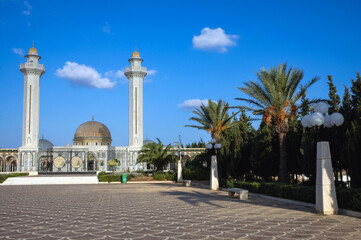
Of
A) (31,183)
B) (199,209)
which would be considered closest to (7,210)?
(199,209)

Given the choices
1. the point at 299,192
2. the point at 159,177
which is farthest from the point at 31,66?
the point at 299,192

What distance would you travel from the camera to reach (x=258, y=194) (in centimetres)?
1570

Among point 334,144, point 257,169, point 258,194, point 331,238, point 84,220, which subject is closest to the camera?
point 331,238

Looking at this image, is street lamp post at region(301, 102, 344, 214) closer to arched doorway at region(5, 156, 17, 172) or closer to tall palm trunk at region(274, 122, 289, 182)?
tall palm trunk at region(274, 122, 289, 182)

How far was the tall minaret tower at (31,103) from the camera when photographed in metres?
45.7

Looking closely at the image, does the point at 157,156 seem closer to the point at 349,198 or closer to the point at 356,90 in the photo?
the point at 356,90

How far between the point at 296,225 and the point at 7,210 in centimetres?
924

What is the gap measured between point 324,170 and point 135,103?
39.9m

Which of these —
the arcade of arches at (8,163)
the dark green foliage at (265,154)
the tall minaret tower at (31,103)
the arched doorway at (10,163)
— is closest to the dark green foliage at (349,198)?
the dark green foliage at (265,154)

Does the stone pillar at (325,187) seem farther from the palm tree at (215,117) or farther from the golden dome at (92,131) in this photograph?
the golden dome at (92,131)

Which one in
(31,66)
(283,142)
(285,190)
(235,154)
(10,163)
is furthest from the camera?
(10,163)

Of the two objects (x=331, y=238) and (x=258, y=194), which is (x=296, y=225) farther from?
(x=258, y=194)

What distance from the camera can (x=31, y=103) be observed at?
46094 mm

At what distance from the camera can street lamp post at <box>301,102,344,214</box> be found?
31.7 ft
